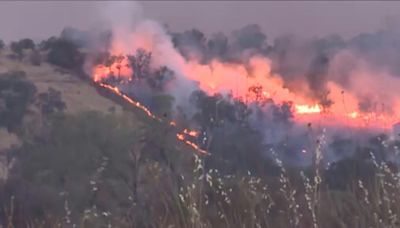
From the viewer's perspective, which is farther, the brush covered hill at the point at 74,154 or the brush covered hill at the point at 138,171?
the brush covered hill at the point at 74,154

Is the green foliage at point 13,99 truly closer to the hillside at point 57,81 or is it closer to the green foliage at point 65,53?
the hillside at point 57,81

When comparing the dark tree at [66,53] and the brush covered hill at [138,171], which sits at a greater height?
the dark tree at [66,53]

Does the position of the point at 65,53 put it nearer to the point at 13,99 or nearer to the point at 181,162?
the point at 13,99

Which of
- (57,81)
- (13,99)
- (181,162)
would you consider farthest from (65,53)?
(181,162)

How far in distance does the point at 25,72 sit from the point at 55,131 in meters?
35.1

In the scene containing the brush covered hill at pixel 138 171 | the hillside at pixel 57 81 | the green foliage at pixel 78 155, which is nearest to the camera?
the brush covered hill at pixel 138 171

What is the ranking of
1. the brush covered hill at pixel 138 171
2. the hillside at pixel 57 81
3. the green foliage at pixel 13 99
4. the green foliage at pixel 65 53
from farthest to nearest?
the green foliage at pixel 65 53, the hillside at pixel 57 81, the green foliage at pixel 13 99, the brush covered hill at pixel 138 171

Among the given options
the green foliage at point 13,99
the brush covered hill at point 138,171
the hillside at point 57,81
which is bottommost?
the brush covered hill at point 138,171

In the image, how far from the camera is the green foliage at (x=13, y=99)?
50.2m

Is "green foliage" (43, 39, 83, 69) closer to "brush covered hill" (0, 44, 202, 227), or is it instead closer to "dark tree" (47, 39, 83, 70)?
"dark tree" (47, 39, 83, 70)

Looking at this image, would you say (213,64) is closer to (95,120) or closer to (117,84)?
(117,84)

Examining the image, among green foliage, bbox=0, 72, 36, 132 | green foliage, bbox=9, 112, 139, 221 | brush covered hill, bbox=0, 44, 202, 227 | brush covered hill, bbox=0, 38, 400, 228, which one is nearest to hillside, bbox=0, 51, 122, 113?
brush covered hill, bbox=0, 38, 400, 228

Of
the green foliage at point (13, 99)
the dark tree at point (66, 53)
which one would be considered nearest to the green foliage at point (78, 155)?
the green foliage at point (13, 99)

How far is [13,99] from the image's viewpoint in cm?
5234
